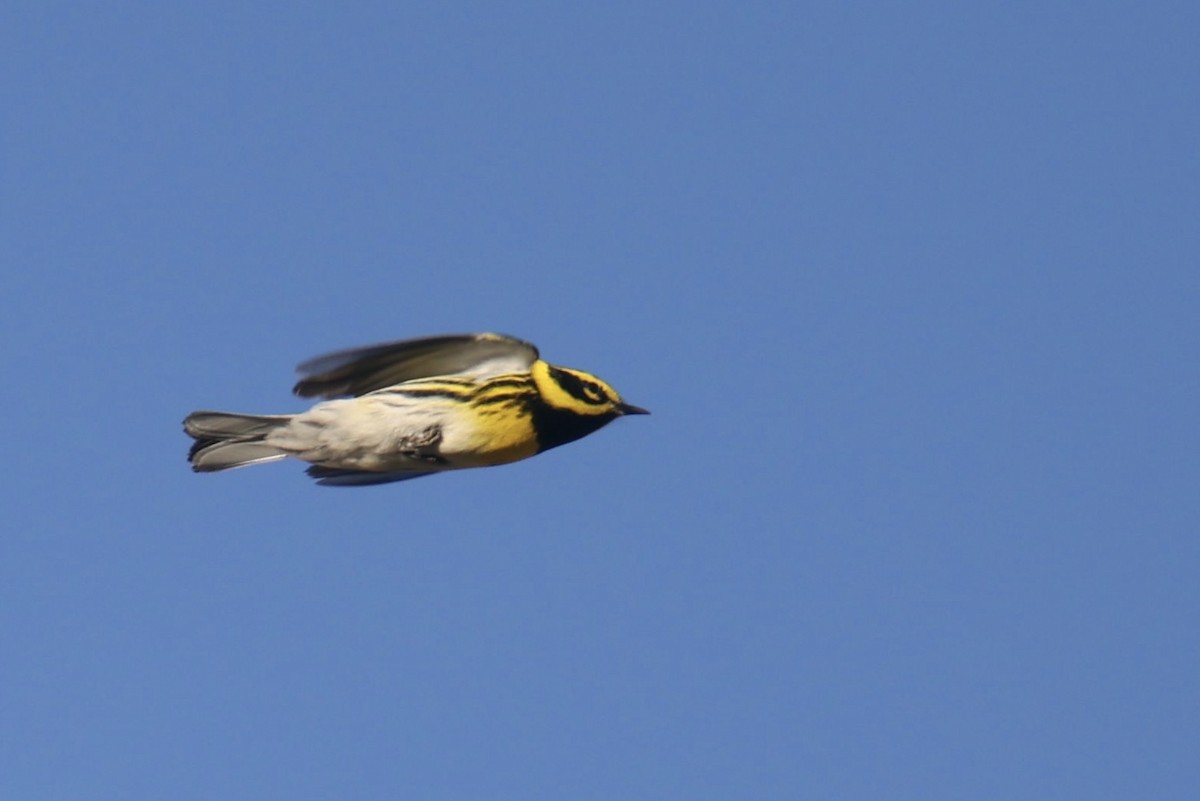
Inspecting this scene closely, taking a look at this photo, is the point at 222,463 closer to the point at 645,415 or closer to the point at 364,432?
the point at 364,432

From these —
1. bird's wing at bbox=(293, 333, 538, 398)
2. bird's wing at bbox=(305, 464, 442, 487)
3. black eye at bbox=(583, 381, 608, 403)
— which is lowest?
bird's wing at bbox=(305, 464, 442, 487)

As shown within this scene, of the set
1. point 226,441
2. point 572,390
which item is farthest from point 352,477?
point 572,390

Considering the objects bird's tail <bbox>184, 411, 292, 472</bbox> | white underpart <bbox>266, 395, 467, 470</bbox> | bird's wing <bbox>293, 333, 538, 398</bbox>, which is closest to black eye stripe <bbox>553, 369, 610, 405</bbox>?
bird's wing <bbox>293, 333, 538, 398</bbox>

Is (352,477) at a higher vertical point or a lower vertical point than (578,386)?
lower

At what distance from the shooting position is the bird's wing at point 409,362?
14.7 meters

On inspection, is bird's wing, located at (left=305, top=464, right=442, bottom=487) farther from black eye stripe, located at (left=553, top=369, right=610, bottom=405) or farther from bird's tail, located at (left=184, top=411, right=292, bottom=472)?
black eye stripe, located at (left=553, top=369, right=610, bottom=405)

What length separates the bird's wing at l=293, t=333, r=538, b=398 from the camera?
14.7m

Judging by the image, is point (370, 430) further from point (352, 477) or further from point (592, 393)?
point (592, 393)

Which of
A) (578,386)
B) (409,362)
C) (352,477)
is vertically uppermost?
(409,362)

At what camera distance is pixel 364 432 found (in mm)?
14422

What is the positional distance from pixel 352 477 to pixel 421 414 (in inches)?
39.1

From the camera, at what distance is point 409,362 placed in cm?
1482

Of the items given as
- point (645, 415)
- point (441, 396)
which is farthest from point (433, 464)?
point (645, 415)

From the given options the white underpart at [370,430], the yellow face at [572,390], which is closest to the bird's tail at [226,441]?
the white underpart at [370,430]
